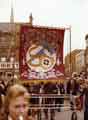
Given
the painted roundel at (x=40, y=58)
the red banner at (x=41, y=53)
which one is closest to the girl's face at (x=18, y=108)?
the red banner at (x=41, y=53)

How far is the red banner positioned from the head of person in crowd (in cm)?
877

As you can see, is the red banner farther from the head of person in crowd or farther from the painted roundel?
the head of person in crowd

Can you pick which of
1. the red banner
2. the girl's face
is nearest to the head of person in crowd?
the girl's face

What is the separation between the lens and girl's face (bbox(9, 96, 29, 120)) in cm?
398

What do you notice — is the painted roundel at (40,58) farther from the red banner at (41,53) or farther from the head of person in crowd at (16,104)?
the head of person in crowd at (16,104)

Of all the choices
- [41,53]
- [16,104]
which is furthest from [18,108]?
[41,53]

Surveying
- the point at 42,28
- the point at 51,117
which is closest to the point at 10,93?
the point at 42,28

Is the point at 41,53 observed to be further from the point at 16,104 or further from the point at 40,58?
the point at 16,104

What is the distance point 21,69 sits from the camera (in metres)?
13.4

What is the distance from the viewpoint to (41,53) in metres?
13.4

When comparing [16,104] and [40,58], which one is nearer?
[16,104]

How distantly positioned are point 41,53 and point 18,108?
367 inches

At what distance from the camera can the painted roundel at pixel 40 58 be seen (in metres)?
13.3

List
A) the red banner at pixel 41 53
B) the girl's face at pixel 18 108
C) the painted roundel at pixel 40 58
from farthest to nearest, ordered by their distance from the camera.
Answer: the painted roundel at pixel 40 58, the red banner at pixel 41 53, the girl's face at pixel 18 108
